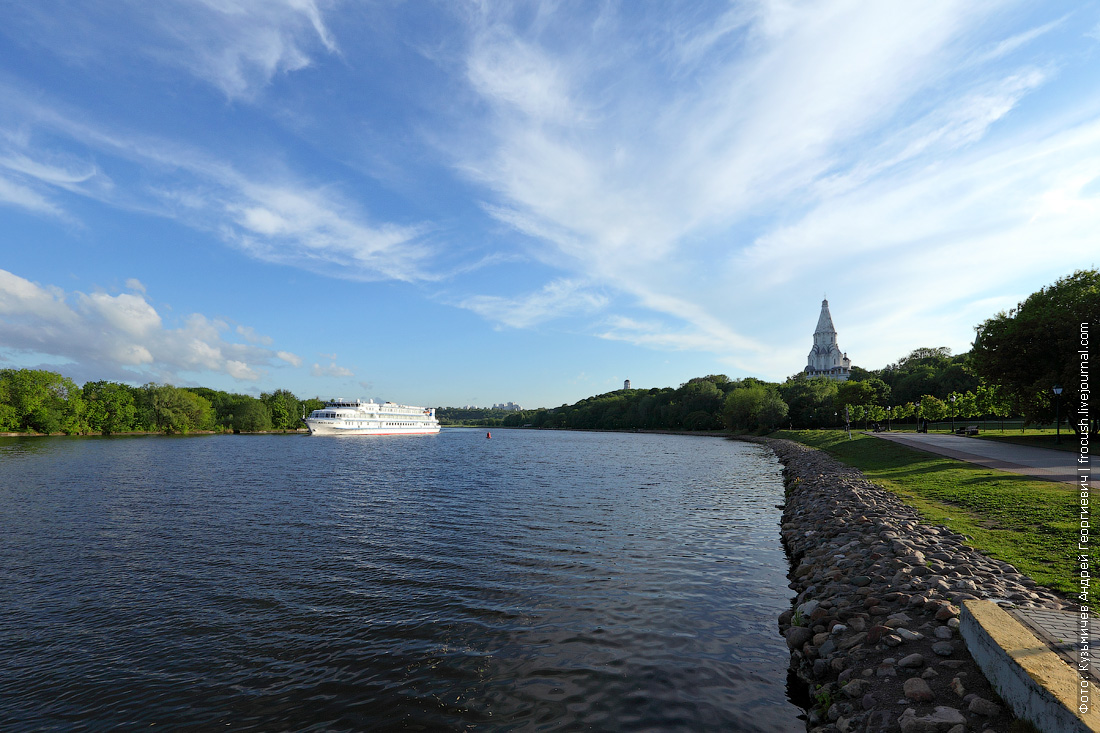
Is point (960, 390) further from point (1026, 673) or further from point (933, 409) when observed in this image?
point (1026, 673)

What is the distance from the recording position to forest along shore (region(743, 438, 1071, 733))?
6973 millimetres

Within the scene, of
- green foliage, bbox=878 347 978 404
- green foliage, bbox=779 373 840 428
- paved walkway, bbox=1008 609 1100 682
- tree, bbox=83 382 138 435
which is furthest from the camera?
tree, bbox=83 382 138 435

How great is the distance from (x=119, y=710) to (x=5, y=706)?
2233 millimetres

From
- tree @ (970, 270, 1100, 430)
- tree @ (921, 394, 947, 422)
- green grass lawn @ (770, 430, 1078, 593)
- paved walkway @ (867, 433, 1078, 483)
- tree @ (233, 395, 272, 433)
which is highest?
tree @ (970, 270, 1100, 430)

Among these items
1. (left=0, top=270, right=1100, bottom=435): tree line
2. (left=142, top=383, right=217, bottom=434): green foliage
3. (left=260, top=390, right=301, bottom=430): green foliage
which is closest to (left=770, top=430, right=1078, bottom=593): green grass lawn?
(left=0, top=270, right=1100, bottom=435): tree line

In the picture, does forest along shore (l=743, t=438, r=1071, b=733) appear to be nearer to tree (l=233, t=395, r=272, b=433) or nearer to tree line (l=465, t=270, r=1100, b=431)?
tree line (l=465, t=270, r=1100, b=431)

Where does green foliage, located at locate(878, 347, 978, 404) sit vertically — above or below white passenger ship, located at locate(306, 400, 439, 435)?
above

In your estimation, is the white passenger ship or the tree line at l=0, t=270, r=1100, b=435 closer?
the tree line at l=0, t=270, r=1100, b=435

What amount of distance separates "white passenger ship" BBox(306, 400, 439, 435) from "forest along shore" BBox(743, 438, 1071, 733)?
12921 centimetres

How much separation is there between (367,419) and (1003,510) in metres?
138

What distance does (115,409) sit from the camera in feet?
406

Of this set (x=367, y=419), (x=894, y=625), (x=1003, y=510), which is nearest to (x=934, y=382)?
(x=1003, y=510)

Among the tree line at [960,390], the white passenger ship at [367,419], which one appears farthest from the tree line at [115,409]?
the tree line at [960,390]

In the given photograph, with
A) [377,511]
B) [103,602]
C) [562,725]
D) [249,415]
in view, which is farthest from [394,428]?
[562,725]
